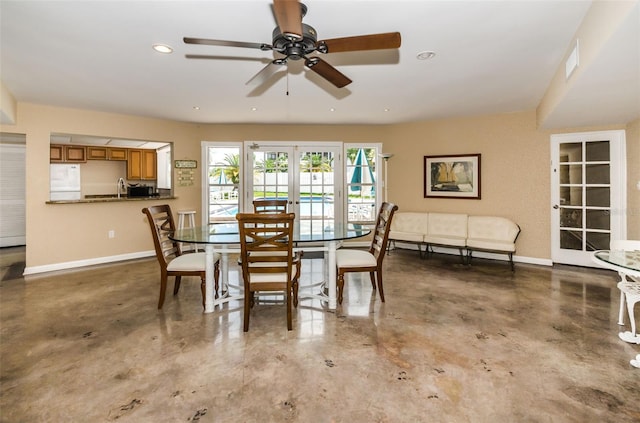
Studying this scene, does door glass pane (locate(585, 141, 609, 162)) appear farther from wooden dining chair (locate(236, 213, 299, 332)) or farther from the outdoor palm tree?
the outdoor palm tree

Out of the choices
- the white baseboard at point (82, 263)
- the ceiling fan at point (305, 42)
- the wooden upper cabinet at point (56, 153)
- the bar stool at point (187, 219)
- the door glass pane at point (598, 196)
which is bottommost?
the white baseboard at point (82, 263)

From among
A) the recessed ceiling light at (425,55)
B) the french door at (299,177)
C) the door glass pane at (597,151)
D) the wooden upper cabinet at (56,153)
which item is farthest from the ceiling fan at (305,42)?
the wooden upper cabinet at (56,153)

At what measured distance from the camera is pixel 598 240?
4512 mm

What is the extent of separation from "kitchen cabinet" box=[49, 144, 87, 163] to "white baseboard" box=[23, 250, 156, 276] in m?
2.81

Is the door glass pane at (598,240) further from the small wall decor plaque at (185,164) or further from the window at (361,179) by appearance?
the small wall decor plaque at (185,164)

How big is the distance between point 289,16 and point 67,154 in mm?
6982

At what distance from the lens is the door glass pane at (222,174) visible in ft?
19.7

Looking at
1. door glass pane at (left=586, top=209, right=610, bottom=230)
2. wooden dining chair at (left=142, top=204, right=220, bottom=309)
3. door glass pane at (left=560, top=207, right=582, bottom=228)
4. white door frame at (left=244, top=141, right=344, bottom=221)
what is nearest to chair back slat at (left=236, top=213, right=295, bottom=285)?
wooden dining chair at (left=142, top=204, right=220, bottom=309)

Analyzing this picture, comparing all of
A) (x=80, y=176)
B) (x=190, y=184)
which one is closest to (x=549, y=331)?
(x=190, y=184)

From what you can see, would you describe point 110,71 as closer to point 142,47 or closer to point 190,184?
point 142,47

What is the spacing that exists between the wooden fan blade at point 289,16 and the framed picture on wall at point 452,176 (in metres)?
4.52

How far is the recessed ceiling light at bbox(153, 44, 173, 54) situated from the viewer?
107 inches

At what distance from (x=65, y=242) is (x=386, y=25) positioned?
527 cm

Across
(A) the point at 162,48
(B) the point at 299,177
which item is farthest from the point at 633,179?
(A) the point at 162,48
